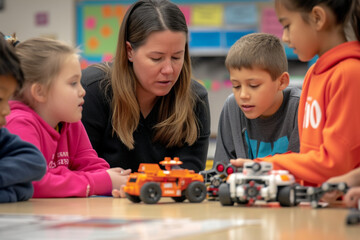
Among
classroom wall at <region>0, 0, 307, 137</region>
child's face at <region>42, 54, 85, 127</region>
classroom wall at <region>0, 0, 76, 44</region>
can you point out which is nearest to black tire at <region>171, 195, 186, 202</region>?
child's face at <region>42, 54, 85, 127</region>

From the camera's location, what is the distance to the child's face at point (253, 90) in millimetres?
2014

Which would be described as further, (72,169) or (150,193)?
(72,169)

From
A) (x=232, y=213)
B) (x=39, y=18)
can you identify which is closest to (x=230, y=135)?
(x=232, y=213)

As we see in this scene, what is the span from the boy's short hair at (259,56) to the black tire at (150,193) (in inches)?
27.9

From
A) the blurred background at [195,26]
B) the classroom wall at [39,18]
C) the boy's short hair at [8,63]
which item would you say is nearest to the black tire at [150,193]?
the boy's short hair at [8,63]

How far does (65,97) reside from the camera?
181 cm

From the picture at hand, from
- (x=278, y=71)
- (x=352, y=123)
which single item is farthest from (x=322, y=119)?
(x=278, y=71)

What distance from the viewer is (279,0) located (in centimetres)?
156

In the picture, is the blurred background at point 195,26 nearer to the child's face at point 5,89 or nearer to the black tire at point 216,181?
the black tire at point 216,181

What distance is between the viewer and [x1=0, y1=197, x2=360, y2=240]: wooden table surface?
3.04 feet

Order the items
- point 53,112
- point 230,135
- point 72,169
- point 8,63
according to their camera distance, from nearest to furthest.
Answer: point 8,63
point 53,112
point 72,169
point 230,135

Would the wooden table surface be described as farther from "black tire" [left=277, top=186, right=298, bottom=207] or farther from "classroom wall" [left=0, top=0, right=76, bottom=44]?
"classroom wall" [left=0, top=0, right=76, bottom=44]

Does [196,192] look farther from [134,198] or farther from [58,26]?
[58,26]

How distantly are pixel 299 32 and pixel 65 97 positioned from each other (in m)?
0.76
